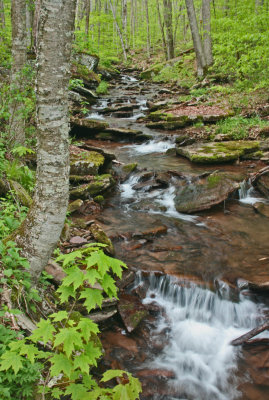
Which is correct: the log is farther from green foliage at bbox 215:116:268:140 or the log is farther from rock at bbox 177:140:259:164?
green foliage at bbox 215:116:268:140

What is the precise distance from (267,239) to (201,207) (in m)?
1.84

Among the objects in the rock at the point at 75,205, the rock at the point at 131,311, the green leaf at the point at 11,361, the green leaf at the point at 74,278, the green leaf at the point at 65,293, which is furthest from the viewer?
the rock at the point at 75,205

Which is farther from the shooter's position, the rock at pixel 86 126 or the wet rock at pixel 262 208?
the rock at pixel 86 126

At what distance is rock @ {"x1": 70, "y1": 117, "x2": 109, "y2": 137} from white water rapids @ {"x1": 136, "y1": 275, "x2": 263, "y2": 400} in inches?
328

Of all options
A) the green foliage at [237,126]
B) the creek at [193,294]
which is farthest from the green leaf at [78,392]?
the green foliage at [237,126]

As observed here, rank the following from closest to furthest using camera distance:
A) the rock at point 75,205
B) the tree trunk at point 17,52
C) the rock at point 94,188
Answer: the tree trunk at point 17,52
the rock at point 75,205
the rock at point 94,188

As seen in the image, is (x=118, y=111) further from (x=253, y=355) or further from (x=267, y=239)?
(x=253, y=355)

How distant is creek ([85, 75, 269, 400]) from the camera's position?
3752 mm

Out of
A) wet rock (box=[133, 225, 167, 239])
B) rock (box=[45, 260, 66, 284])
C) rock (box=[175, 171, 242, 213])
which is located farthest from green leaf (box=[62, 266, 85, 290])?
rock (box=[175, 171, 242, 213])

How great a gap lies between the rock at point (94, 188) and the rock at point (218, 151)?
3188 millimetres

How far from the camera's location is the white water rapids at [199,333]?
12.2 feet

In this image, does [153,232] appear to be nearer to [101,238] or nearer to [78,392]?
[101,238]

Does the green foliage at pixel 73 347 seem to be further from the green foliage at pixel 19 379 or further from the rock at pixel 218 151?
the rock at pixel 218 151

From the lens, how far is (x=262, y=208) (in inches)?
298
